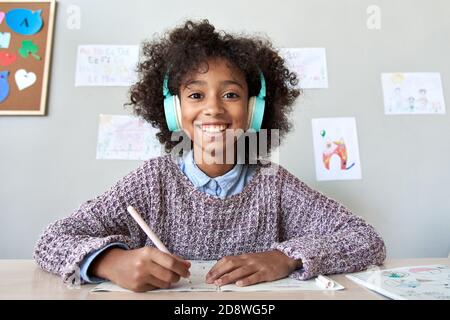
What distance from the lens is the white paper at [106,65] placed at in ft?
4.46

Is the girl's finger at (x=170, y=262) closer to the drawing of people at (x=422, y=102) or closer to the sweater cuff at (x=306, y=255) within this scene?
the sweater cuff at (x=306, y=255)

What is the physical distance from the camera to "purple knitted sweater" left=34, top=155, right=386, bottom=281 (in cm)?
76

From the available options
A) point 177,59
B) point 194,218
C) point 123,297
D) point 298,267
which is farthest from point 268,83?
point 123,297

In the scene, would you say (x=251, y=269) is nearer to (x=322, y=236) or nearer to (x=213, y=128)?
(x=322, y=236)

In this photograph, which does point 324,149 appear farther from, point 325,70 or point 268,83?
point 268,83

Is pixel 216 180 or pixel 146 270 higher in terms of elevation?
pixel 216 180

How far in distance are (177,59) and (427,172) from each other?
37.7 inches

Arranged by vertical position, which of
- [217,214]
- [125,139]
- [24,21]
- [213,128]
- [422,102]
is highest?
[24,21]

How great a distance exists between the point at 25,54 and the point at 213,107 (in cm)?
87

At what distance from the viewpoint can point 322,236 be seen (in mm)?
736

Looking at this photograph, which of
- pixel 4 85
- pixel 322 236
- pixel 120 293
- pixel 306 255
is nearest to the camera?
pixel 120 293

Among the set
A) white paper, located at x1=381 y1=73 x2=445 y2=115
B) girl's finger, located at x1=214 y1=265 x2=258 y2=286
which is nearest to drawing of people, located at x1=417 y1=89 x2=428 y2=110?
white paper, located at x1=381 y1=73 x2=445 y2=115

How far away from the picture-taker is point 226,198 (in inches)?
32.7

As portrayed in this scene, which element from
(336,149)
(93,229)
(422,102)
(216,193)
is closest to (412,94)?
(422,102)
